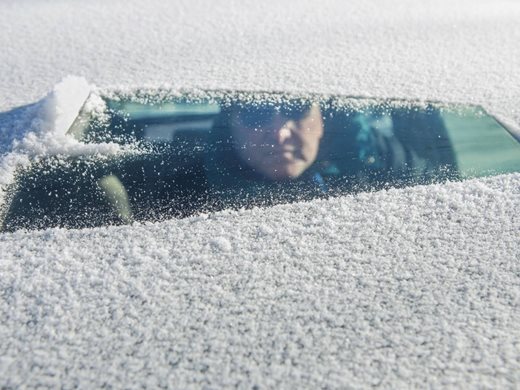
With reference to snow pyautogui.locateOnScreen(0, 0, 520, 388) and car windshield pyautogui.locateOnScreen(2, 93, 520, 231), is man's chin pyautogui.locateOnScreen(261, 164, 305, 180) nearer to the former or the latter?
car windshield pyautogui.locateOnScreen(2, 93, 520, 231)

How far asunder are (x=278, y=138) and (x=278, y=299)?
0.54 metres

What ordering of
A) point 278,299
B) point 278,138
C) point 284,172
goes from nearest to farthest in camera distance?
point 278,299
point 284,172
point 278,138

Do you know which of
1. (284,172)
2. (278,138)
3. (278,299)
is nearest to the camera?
(278,299)

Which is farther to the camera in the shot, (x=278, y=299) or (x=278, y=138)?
(x=278, y=138)

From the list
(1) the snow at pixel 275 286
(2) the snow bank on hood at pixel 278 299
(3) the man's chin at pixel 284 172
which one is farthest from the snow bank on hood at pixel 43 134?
(3) the man's chin at pixel 284 172

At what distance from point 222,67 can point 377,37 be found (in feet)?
1.94

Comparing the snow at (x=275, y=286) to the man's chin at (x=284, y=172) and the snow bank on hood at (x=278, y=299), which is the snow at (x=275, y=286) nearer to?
the snow bank on hood at (x=278, y=299)

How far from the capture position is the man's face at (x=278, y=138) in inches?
46.7

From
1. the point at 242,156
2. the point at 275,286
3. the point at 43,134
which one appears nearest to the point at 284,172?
the point at 242,156

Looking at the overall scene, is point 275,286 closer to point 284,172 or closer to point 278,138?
point 284,172

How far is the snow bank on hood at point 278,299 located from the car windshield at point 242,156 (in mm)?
76

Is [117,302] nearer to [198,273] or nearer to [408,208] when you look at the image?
[198,273]

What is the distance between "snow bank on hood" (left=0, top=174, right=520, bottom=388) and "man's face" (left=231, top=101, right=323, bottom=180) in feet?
0.52

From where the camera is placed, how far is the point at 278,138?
127 cm
